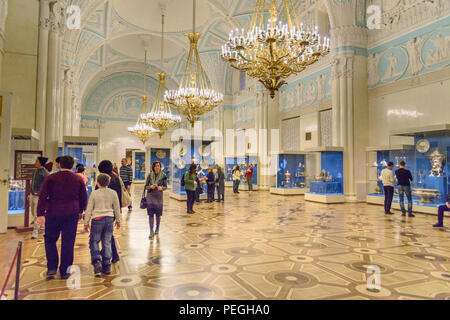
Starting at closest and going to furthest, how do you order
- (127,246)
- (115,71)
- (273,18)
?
(127,246) < (273,18) < (115,71)

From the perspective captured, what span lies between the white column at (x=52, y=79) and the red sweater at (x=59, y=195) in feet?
17.4

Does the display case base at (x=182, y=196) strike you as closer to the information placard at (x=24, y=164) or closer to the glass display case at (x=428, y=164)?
the information placard at (x=24, y=164)

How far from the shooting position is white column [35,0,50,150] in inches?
294

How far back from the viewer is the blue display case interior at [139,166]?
23.0m

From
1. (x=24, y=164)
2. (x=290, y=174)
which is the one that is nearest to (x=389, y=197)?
(x=290, y=174)

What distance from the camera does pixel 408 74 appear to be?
10.3m

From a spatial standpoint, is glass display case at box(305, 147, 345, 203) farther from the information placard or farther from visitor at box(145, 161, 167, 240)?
the information placard

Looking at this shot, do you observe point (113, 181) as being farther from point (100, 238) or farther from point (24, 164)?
point (24, 164)

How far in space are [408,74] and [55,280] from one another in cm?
1176

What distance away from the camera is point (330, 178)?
11.3m

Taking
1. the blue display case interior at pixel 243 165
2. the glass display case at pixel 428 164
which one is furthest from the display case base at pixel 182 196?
the glass display case at pixel 428 164

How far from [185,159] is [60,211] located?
8.29 meters

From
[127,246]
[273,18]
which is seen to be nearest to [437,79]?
[273,18]
